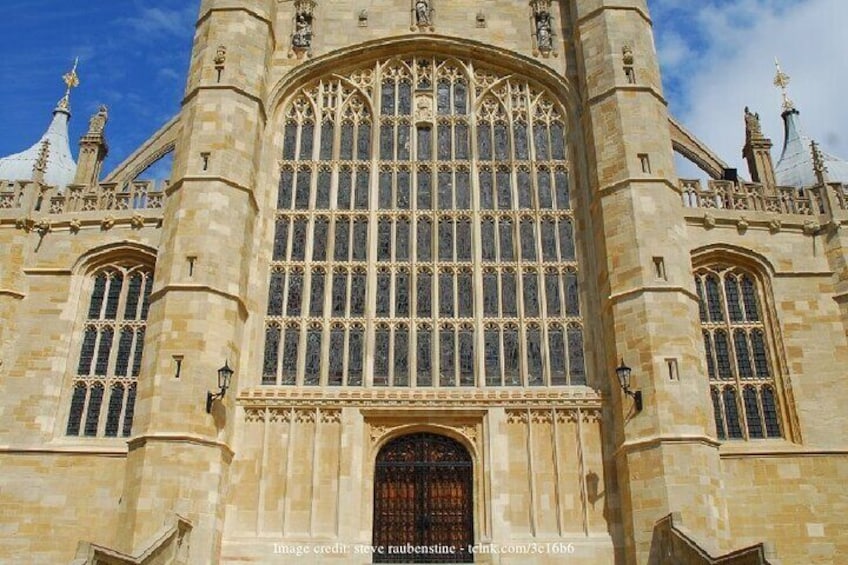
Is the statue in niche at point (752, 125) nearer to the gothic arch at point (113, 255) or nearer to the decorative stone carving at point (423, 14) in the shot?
the decorative stone carving at point (423, 14)

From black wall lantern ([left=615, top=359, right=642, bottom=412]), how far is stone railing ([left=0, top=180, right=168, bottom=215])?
10819 millimetres

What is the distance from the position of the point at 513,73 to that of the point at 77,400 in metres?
12.5

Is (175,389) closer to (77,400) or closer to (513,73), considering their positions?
(77,400)

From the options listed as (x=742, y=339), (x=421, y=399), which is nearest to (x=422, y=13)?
(x=421, y=399)

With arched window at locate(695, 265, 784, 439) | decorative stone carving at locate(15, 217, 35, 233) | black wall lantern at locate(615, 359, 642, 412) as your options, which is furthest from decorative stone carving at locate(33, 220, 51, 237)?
arched window at locate(695, 265, 784, 439)

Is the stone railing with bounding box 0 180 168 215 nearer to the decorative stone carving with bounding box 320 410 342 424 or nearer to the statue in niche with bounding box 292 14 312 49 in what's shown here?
the statue in niche with bounding box 292 14 312 49

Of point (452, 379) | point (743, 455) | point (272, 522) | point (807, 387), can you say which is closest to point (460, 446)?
point (452, 379)

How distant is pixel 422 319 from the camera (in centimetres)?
1664

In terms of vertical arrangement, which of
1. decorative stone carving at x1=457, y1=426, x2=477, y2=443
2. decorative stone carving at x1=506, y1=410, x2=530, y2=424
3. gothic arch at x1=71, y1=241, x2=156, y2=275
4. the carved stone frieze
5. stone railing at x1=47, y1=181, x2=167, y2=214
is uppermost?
stone railing at x1=47, y1=181, x2=167, y2=214

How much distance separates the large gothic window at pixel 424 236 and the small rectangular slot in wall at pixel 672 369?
1.88 meters

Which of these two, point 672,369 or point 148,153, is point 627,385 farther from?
point 148,153

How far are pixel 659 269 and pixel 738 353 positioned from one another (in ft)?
9.57

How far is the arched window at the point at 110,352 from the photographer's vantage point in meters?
16.2

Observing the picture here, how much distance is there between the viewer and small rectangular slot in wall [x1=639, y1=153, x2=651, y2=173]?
16797 millimetres
